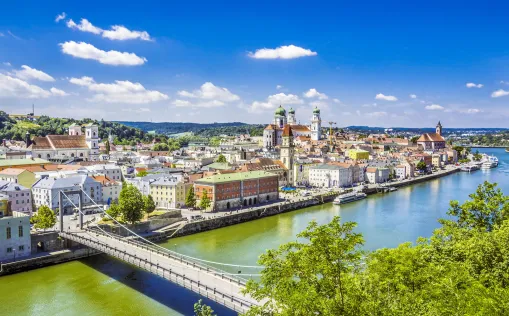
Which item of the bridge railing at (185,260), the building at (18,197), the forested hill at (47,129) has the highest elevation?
the forested hill at (47,129)

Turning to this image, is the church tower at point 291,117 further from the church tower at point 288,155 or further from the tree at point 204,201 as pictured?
the tree at point 204,201

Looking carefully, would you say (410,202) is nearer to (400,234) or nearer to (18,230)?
(400,234)

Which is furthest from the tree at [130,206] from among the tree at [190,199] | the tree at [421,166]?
the tree at [421,166]

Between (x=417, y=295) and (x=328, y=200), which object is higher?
→ (x=417, y=295)

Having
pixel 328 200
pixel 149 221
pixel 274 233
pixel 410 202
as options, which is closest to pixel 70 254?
pixel 149 221

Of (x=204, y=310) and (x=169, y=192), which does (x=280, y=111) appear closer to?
(x=169, y=192)

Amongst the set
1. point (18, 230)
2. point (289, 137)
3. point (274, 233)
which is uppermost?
point (289, 137)

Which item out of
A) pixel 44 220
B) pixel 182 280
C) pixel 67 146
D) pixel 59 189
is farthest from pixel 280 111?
pixel 182 280
